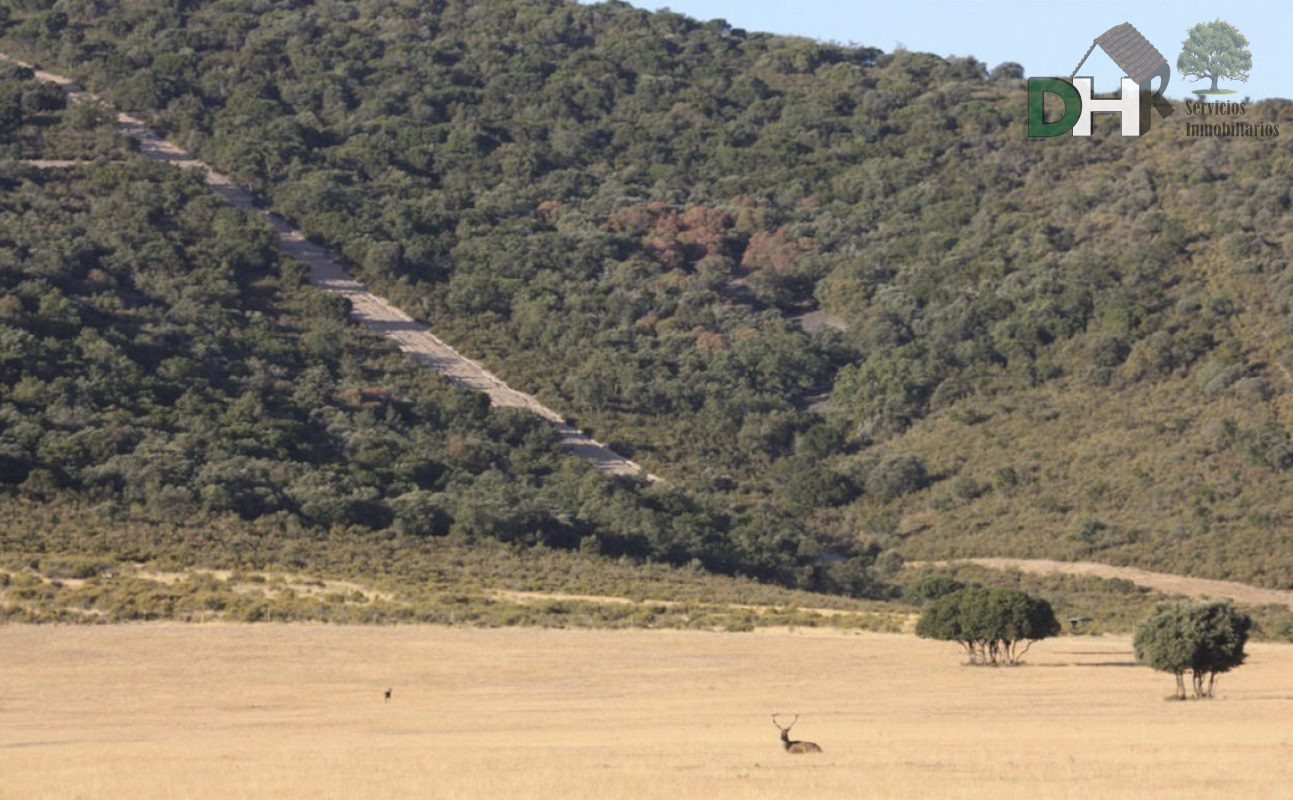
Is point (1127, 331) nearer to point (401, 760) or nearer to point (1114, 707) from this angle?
point (1114, 707)

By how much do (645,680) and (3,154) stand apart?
72835 mm

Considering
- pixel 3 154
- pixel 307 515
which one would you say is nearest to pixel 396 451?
pixel 307 515

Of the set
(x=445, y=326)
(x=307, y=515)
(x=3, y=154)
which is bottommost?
(x=307, y=515)

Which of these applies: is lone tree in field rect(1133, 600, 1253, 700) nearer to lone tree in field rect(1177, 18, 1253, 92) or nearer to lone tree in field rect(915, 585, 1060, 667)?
lone tree in field rect(915, 585, 1060, 667)

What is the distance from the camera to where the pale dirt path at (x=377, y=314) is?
83812 millimetres

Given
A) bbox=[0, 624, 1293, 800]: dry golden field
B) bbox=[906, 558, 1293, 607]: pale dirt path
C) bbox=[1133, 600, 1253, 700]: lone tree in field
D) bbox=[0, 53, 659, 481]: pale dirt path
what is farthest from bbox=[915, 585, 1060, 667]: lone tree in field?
bbox=[0, 53, 659, 481]: pale dirt path

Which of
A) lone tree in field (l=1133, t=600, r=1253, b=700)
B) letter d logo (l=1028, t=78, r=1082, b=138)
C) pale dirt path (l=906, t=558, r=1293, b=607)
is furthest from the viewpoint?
letter d logo (l=1028, t=78, r=1082, b=138)

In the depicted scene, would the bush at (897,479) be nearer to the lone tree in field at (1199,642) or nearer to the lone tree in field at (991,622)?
the lone tree in field at (991,622)

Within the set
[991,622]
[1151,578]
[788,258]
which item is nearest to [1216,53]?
[788,258]

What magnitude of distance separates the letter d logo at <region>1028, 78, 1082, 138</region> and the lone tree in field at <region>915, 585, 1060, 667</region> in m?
75.2

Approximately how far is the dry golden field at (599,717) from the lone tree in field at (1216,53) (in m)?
59.9

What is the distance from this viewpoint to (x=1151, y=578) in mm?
66688

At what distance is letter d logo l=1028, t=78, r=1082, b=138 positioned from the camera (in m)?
114

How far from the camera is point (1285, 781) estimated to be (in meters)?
23.0
